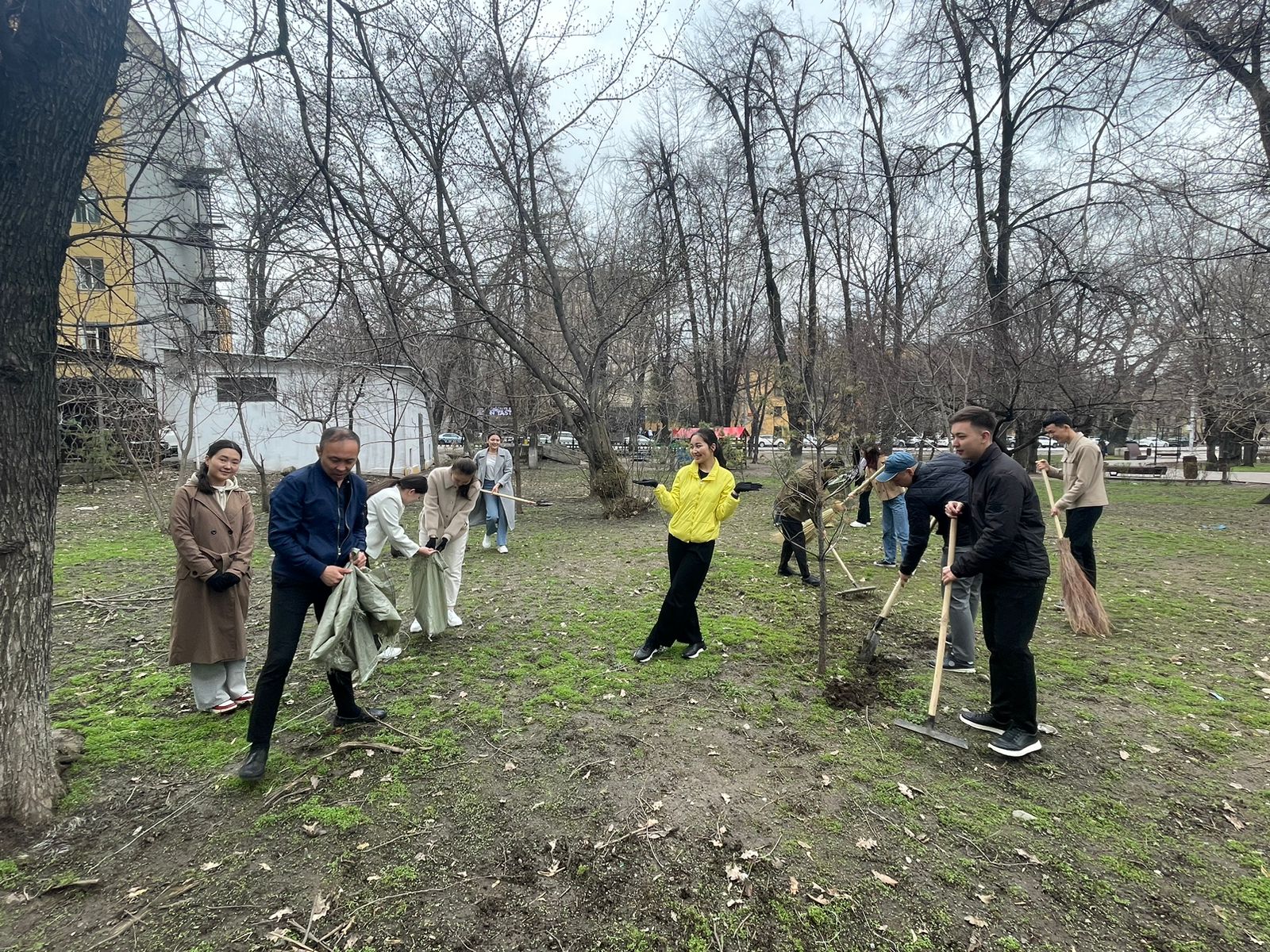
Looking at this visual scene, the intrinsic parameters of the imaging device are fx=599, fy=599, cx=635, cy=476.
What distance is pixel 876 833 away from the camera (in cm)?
272

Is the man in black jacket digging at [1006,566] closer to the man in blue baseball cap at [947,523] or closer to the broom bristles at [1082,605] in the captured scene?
the man in blue baseball cap at [947,523]

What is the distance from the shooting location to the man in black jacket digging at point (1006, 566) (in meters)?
3.23

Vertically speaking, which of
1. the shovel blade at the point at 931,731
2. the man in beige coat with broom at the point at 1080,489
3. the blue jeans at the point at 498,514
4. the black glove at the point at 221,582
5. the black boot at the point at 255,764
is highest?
the man in beige coat with broom at the point at 1080,489

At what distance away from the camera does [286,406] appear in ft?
40.2

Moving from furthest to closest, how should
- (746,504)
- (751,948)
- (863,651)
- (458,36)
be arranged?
(746,504)
(458,36)
(863,651)
(751,948)

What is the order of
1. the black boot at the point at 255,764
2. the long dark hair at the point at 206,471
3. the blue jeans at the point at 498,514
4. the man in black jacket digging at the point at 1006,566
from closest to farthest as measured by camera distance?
the black boot at the point at 255,764 < the man in black jacket digging at the point at 1006,566 < the long dark hair at the point at 206,471 < the blue jeans at the point at 498,514

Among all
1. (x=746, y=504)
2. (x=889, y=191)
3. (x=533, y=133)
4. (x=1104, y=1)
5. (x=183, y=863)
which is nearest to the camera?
(x=183, y=863)

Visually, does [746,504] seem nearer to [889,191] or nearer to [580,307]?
[580,307]

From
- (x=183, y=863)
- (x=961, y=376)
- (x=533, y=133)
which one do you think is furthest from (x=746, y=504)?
(x=183, y=863)

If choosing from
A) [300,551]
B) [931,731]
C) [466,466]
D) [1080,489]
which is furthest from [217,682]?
[1080,489]

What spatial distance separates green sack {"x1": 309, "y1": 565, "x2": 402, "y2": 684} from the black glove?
83cm

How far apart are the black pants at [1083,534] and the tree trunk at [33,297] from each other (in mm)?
7567

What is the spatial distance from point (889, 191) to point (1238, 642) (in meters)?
15.7

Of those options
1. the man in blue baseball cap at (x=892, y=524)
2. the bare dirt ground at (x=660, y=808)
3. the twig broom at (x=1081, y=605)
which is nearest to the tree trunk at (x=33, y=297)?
the bare dirt ground at (x=660, y=808)
